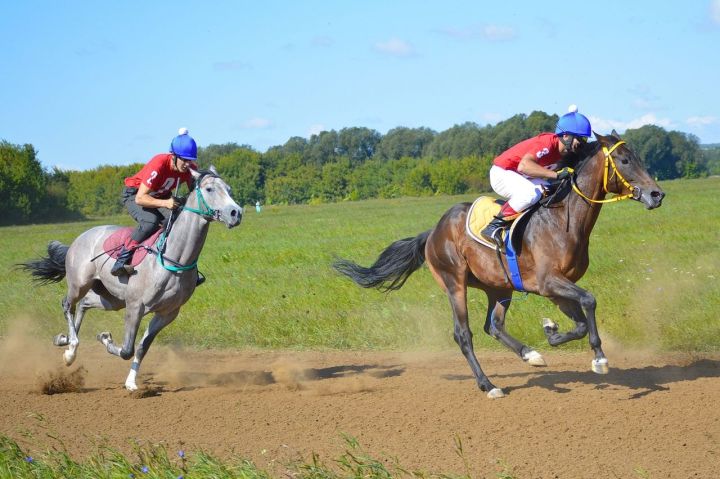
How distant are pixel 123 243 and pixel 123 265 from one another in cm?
38

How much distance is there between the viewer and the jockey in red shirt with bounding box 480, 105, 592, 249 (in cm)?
859

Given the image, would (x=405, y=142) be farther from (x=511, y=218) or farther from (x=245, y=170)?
(x=511, y=218)

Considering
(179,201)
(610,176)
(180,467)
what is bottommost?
(180,467)

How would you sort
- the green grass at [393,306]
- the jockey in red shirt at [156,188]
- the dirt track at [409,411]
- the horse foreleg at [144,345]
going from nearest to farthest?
the dirt track at [409,411] → the jockey in red shirt at [156,188] → the horse foreleg at [144,345] → the green grass at [393,306]

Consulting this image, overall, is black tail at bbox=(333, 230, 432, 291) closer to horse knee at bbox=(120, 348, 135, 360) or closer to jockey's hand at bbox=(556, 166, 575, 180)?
jockey's hand at bbox=(556, 166, 575, 180)

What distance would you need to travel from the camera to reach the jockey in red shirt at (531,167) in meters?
8.59

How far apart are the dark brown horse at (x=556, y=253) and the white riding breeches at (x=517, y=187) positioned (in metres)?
0.18

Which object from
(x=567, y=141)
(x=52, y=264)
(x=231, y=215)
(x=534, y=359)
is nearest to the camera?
(x=567, y=141)

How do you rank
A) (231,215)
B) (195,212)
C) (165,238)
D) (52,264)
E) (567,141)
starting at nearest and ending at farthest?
(567,141), (231,215), (195,212), (165,238), (52,264)

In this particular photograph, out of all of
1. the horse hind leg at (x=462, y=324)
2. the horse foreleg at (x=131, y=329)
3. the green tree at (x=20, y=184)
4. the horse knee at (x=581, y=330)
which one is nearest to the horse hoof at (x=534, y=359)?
the horse hind leg at (x=462, y=324)

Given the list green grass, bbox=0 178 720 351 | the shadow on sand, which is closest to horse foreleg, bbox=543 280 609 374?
the shadow on sand

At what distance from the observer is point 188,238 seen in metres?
9.51

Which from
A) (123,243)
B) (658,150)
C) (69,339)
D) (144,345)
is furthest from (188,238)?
(658,150)

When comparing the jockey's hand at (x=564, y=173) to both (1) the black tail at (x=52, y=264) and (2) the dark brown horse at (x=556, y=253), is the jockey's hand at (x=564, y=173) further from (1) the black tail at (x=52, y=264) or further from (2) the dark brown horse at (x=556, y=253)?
(1) the black tail at (x=52, y=264)
